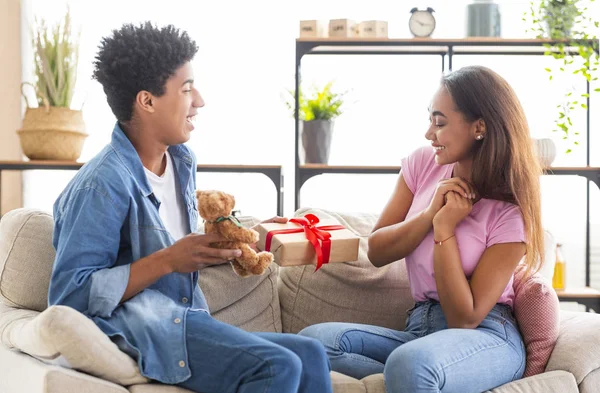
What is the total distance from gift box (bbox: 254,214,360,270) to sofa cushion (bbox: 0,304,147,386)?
534mm

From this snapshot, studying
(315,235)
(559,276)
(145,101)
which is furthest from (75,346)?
(559,276)

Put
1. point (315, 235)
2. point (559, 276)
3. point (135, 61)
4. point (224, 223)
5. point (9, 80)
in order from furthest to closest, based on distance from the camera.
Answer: point (9, 80), point (559, 276), point (315, 235), point (135, 61), point (224, 223)

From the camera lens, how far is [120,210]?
1728 millimetres

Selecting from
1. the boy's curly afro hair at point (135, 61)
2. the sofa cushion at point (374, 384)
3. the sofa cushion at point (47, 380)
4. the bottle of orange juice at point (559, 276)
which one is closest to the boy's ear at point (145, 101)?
the boy's curly afro hair at point (135, 61)

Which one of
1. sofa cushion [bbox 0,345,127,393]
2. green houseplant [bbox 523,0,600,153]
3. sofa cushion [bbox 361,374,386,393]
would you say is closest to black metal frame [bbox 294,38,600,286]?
green houseplant [bbox 523,0,600,153]

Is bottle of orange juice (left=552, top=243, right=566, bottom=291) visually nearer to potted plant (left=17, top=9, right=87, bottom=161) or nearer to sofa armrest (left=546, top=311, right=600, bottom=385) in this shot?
sofa armrest (left=546, top=311, right=600, bottom=385)

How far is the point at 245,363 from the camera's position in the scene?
1.64 m

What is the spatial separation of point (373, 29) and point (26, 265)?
2.09m

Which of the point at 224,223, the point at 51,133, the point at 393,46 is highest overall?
the point at 393,46

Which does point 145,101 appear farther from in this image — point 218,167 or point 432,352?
point 218,167

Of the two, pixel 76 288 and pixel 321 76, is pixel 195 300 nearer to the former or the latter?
pixel 76 288

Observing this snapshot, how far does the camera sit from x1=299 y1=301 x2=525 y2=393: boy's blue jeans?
182cm

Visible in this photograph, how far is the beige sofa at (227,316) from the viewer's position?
63.3 inches

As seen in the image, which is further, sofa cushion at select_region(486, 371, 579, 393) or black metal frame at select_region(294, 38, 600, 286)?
black metal frame at select_region(294, 38, 600, 286)
